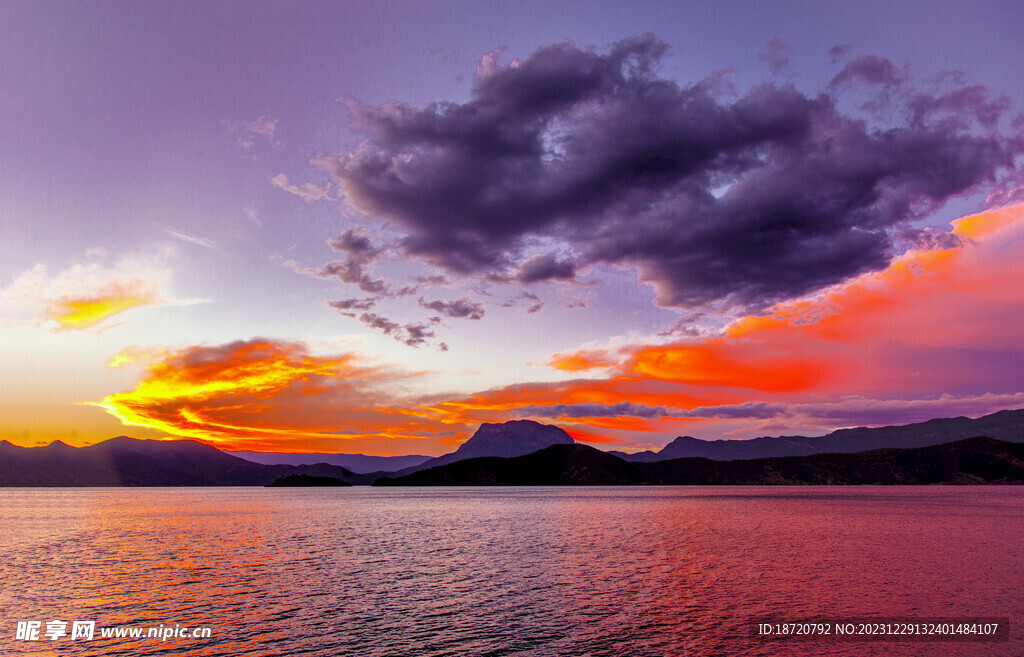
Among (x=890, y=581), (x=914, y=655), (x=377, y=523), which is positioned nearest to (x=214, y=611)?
(x=914, y=655)

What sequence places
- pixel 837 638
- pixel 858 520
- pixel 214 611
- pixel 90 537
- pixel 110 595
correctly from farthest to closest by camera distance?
pixel 858 520, pixel 90 537, pixel 110 595, pixel 214 611, pixel 837 638

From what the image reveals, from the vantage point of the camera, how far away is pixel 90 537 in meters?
107

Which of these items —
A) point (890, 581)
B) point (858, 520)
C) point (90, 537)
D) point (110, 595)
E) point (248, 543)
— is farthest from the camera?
point (858, 520)

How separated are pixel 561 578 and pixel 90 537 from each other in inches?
3685

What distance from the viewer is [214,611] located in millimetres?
47062

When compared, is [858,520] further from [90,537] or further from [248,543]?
[90,537]

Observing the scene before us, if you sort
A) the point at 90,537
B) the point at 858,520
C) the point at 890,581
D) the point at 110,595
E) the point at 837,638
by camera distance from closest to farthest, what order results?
the point at 837,638
the point at 110,595
the point at 890,581
the point at 90,537
the point at 858,520

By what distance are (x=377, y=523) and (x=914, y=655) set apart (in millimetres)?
124044

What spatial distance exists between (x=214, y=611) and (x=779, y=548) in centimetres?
7317

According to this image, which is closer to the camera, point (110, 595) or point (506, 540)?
point (110, 595)

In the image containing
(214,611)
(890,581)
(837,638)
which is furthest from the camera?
(890,581)

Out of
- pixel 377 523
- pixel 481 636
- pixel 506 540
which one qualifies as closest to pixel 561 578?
pixel 481 636

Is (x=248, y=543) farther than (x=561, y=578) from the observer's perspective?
Yes

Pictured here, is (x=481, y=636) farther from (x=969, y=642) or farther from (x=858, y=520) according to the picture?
(x=858, y=520)
